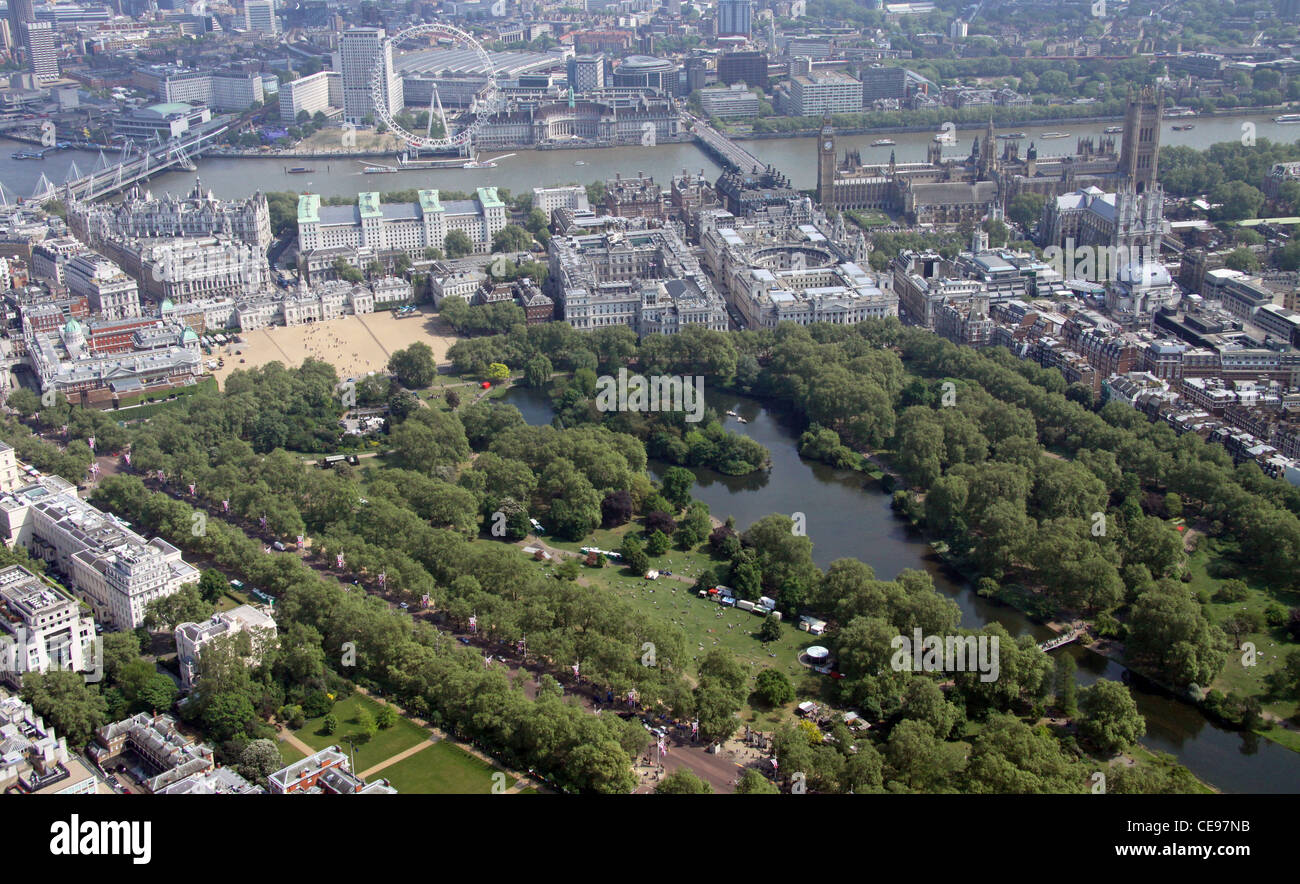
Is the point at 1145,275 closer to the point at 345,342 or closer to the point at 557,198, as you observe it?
the point at 557,198

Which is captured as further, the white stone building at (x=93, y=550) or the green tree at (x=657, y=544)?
the green tree at (x=657, y=544)

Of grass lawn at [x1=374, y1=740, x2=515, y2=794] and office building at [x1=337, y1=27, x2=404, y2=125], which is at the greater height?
office building at [x1=337, y1=27, x2=404, y2=125]

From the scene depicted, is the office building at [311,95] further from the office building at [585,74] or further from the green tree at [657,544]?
the green tree at [657,544]

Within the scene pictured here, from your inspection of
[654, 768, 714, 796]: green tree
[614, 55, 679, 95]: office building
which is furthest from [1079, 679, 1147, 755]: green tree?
[614, 55, 679, 95]: office building

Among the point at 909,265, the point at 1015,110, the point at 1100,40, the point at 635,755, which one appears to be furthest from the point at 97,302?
the point at 1100,40

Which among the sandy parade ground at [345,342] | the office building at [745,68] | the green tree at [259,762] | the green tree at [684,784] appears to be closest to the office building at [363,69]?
the office building at [745,68]

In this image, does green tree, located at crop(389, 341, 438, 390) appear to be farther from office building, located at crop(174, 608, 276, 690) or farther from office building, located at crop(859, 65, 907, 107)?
office building, located at crop(859, 65, 907, 107)

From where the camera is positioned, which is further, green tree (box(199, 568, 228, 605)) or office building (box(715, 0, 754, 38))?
office building (box(715, 0, 754, 38))

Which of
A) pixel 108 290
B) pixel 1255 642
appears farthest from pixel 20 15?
pixel 1255 642
